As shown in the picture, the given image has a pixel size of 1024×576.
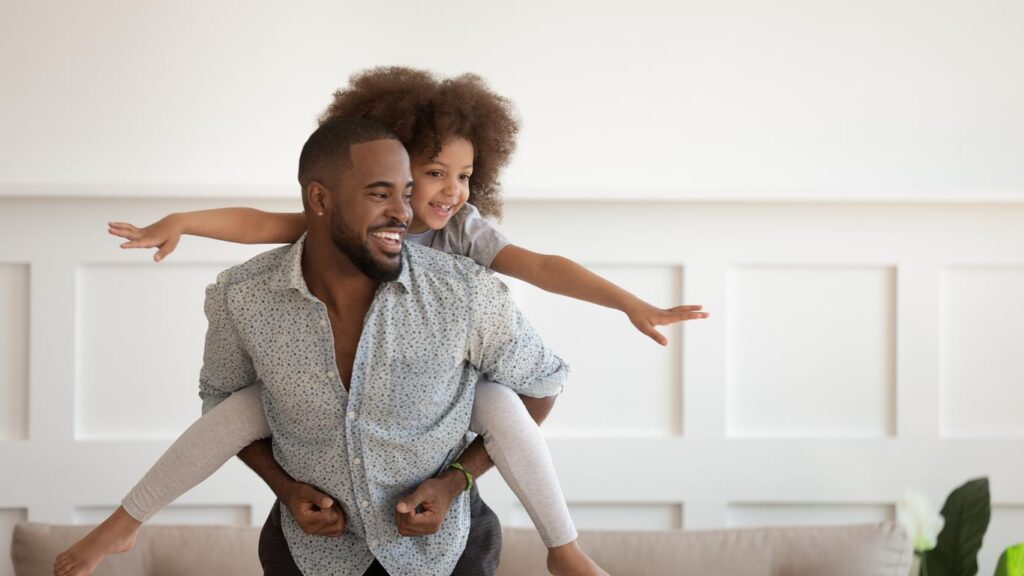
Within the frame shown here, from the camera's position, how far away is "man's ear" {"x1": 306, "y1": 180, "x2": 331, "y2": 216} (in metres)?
1.22

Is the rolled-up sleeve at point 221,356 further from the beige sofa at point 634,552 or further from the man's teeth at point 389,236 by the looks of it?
the beige sofa at point 634,552

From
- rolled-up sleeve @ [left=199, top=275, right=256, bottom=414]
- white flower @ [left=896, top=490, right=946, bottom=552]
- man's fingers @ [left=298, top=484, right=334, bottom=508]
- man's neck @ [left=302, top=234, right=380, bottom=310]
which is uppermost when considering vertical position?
Result: man's neck @ [left=302, top=234, right=380, bottom=310]

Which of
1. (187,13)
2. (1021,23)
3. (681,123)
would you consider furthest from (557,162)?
(1021,23)

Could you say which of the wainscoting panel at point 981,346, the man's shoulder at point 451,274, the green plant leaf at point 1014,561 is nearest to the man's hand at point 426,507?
the man's shoulder at point 451,274

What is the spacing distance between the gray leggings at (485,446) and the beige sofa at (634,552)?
27.3 inches

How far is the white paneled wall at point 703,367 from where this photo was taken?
224 centimetres

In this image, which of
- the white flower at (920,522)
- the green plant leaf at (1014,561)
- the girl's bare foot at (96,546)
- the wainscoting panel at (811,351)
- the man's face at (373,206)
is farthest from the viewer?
the wainscoting panel at (811,351)

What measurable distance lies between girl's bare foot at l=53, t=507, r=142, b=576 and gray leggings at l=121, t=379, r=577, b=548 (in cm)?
4

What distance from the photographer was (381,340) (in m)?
1.25

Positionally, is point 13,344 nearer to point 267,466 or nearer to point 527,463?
point 267,466

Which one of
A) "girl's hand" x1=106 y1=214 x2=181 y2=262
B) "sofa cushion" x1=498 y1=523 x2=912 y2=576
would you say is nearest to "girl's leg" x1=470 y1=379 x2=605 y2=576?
"girl's hand" x1=106 y1=214 x2=181 y2=262

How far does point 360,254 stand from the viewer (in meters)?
1.21

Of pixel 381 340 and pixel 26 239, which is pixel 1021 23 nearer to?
pixel 381 340

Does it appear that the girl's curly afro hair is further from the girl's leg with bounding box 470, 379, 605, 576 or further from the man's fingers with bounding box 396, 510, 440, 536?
the man's fingers with bounding box 396, 510, 440, 536
